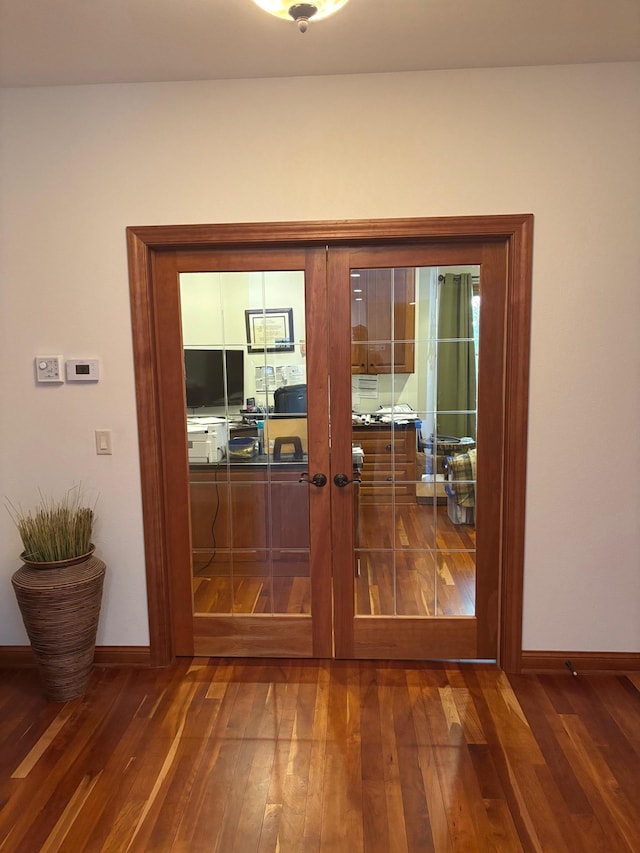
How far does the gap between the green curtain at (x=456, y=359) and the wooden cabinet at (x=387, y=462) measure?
0.18 m

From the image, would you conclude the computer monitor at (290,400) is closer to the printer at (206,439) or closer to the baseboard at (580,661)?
the printer at (206,439)

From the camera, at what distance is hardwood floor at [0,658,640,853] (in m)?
1.86

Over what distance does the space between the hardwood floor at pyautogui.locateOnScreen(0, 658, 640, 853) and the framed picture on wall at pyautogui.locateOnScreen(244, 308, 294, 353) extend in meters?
1.55

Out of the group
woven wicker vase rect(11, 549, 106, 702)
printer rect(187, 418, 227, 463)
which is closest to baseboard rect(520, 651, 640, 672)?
printer rect(187, 418, 227, 463)

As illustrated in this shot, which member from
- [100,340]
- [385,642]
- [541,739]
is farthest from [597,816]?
[100,340]

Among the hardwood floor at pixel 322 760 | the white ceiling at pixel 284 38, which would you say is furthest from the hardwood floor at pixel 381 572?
the white ceiling at pixel 284 38

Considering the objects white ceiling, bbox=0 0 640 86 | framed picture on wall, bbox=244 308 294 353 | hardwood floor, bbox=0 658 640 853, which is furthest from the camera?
framed picture on wall, bbox=244 308 294 353

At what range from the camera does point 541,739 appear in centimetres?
229

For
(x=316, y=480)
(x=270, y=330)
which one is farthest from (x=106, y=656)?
(x=270, y=330)

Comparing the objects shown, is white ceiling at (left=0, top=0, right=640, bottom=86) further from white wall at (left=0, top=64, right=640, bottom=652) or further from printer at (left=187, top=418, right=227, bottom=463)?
printer at (left=187, top=418, right=227, bottom=463)

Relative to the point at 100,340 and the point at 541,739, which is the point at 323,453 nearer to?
the point at 100,340

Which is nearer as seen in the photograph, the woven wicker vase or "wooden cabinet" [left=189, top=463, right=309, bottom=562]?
the woven wicker vase

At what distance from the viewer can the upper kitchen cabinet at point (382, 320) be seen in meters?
2.69

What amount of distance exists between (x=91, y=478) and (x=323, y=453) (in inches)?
43.9
